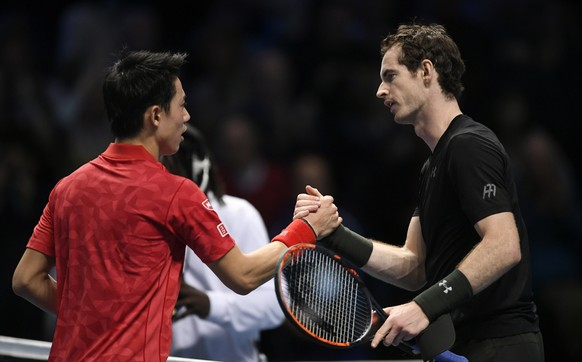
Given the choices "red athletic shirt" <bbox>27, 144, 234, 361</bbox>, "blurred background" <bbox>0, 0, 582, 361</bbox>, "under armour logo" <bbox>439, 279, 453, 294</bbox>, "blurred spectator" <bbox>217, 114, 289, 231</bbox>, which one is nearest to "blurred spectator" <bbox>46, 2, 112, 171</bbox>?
"blurred background" <bbox>0, 0, 582, 361</bbox>

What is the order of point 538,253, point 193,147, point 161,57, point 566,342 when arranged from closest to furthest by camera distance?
1. point 161,57
2. point 193,147
3. point 566,342
4. point 538,253

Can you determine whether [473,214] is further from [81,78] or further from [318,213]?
[81,78]

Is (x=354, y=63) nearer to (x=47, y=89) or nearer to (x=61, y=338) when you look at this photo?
(x=47, y=89)

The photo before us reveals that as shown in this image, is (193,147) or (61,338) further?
(193,147)

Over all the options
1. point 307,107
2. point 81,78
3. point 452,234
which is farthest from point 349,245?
point 81,78

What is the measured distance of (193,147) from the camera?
14.3 feet

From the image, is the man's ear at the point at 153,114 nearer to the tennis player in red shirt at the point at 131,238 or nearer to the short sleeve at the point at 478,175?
the tennis player in red shirt at the point at 131,238

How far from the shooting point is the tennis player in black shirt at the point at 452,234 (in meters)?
3.11

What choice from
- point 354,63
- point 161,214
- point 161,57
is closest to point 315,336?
point 161,214

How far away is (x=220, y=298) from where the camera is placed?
420cm

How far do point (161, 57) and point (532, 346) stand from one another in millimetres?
1550

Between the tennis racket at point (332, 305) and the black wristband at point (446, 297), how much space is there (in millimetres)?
46

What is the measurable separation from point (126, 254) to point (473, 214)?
1106mm

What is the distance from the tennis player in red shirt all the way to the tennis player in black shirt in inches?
21.6
